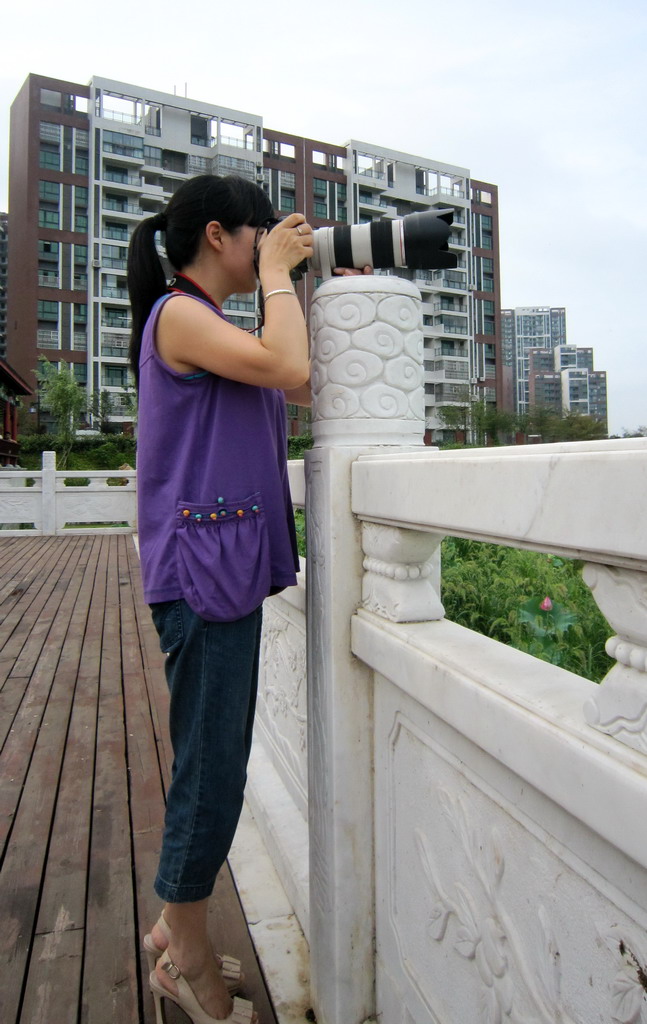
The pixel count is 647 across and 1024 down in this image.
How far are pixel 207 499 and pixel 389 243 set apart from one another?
0.48 meters

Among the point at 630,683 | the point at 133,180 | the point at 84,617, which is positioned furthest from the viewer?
the point at 133,180

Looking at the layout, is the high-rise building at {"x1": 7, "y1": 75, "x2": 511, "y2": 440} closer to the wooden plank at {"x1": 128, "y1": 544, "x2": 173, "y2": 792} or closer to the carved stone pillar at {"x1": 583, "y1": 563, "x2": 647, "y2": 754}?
the wooden plank at {"x1": 128, "y1": 544, "x2": 173, "y2": 792}

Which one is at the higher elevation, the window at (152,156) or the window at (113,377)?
the window at (152,156)

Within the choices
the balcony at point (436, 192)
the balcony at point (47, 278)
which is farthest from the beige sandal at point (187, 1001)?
the balcony at point (436, 192)

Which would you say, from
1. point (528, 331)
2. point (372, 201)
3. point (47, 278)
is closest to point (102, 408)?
point (47, 278)

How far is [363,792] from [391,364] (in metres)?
0.63

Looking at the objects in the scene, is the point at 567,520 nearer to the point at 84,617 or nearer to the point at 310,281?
the point at 84,617

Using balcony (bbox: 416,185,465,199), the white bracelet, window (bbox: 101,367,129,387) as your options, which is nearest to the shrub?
the white bracelet

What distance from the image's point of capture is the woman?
909mm

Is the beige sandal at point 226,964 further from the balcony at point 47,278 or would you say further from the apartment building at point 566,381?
the balcony at point 47,278

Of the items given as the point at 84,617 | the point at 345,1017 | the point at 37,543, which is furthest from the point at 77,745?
the point at 37,543

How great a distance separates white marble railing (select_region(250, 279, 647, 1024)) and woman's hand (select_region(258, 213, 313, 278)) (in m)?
0.08

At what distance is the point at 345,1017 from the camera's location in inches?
39.7

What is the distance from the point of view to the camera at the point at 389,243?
1029 mm
